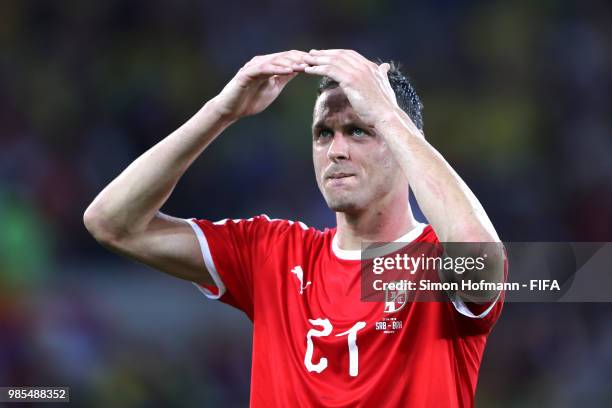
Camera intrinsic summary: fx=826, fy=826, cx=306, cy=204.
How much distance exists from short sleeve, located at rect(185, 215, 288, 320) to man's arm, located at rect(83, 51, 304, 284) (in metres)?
0.05

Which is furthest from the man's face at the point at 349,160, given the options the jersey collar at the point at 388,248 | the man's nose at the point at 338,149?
the jersey collar at the point at 388,248

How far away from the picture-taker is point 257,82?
275 centimetres

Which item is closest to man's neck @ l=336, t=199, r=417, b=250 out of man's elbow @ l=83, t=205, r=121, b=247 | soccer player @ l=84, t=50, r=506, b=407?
soccer player @ l=84, t=50, r=506, b=407

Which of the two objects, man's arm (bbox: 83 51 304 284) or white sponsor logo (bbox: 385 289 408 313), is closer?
white sponsor logo (bbox: 385 289 408 313)

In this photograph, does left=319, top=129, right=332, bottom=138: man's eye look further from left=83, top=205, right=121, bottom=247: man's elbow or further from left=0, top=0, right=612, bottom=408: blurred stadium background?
left=0, top=0, right=612, bottom=408: blurred stadium background

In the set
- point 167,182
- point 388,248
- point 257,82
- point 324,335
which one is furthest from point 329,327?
point 257,82

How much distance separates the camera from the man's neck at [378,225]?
9.18ft

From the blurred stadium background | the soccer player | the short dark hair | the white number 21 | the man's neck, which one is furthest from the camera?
the blurred stadium background

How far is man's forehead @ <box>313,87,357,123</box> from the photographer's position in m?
2.75

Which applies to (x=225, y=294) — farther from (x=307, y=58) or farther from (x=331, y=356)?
(x=307, y=58)

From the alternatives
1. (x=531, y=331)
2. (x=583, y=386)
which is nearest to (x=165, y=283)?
(x=531, y=331)

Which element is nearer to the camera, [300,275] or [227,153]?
[300,275]

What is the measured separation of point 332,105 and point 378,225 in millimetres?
435

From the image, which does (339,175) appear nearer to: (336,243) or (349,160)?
(349,160)
